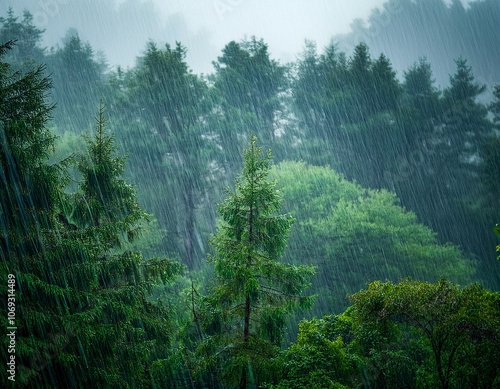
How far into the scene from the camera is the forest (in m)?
5.55

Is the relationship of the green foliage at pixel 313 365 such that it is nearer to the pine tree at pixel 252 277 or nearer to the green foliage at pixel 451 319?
the pine tree at pixel 252 277

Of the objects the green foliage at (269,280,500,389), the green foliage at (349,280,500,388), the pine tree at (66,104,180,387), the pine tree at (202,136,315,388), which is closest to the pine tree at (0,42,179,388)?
the pine tree at (66,104,180,387)

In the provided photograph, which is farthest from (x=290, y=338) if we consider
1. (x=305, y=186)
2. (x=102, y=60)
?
(x=102, y=60)

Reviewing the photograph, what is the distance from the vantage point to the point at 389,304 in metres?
6.72

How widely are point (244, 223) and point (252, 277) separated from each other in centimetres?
140

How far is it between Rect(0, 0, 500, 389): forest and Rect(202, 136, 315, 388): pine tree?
0.14 feet

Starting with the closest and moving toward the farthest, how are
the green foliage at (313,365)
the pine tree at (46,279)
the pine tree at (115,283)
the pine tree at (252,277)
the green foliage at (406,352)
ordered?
the pine tree at (46,279)
the pine tree at (115,283)
the green foliage at (406,352)
the green foliage at (313,365)
the pine tree at (252,277)

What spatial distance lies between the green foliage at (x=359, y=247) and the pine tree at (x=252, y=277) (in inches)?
528

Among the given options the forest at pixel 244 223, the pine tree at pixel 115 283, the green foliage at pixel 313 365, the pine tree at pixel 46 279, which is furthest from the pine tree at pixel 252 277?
the pine tree at pixel 46 279

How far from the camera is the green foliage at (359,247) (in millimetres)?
19953

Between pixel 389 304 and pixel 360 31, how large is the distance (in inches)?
4271

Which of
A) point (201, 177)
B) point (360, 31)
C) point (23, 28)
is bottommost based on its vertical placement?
point (201, 177)

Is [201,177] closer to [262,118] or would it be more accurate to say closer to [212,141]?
[212,141]

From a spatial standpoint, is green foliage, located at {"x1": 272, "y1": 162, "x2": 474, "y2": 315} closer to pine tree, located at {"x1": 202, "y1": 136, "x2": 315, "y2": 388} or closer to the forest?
the forest
